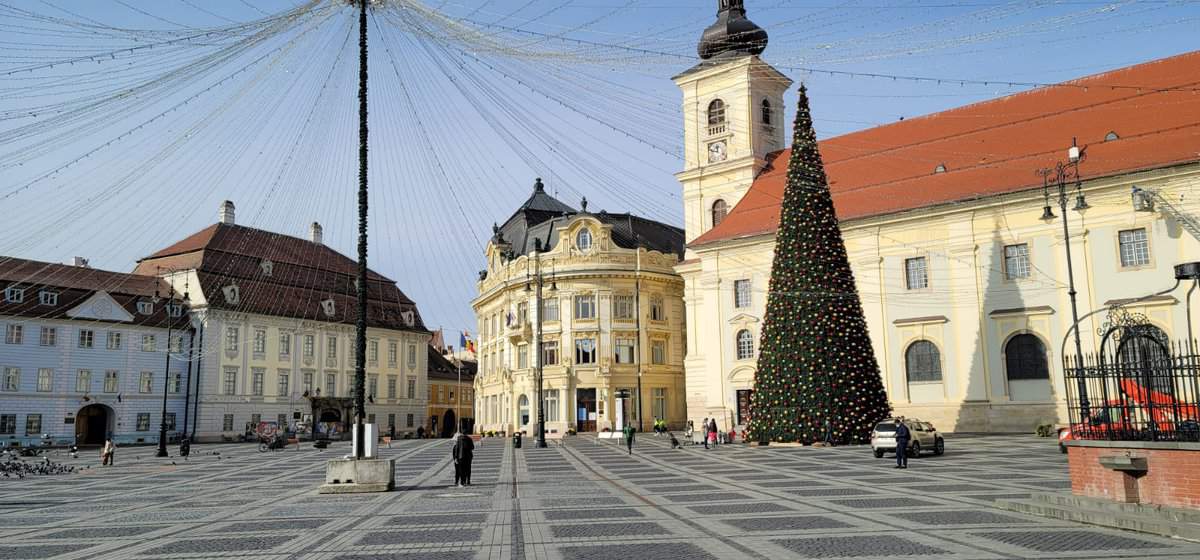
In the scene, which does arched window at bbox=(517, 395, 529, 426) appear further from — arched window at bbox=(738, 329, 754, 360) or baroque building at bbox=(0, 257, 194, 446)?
baroque building at bbox=(0, 257, 194, 446)

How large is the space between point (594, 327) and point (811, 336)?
29883 mm

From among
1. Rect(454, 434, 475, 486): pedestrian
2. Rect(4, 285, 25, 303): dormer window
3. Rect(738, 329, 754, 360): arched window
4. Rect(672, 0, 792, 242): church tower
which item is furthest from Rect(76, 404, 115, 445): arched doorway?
Rect(454, 434, 475, 486): pedestrian

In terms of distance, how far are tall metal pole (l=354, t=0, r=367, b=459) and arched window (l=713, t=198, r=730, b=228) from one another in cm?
3621

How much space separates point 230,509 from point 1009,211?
37.2m

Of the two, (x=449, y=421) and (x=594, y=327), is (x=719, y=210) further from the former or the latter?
(x=449, y=421)

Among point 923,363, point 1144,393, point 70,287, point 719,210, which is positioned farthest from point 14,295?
point 1144,393

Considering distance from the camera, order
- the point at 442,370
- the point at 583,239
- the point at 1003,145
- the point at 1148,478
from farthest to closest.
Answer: the point at 442,370, the point at 583,239, the point at 1003,145, the point at 1148,478

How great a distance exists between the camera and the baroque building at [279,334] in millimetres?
65812

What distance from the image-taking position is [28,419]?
56656 mm

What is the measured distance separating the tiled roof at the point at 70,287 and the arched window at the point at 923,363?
4884 centimetres

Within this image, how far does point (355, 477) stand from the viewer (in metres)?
22.2

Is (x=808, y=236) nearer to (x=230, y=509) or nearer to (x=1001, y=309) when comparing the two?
(x=1001, y=309)

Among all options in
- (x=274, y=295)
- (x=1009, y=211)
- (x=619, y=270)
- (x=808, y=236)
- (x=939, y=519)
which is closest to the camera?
(x=939, y=519)

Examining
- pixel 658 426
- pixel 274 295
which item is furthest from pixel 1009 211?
pixel 274 295
